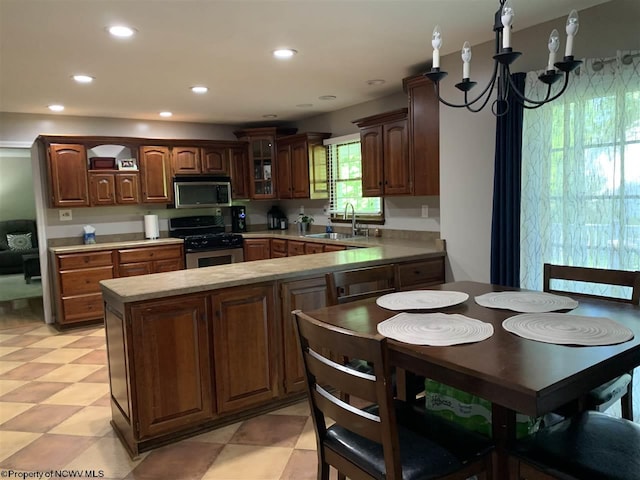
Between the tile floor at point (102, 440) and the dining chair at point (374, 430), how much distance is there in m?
0.80

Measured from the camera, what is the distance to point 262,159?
19.8 ft

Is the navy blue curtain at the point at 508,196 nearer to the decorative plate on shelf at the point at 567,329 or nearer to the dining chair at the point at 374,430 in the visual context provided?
the decorative plate on shelf at the point at 567,329

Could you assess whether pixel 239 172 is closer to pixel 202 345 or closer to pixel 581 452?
pixel 202 345

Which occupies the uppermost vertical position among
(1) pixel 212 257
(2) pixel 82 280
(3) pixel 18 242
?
(3) pixel 18 242

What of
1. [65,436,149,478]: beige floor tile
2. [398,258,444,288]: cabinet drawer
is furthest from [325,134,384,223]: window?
[65,436,149,478]: beige floor tile

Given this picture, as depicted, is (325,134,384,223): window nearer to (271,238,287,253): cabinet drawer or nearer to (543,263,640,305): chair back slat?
(271,238,287,253): cabinet drawer

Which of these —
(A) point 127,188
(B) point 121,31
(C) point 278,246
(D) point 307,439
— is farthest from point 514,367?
(A) point 127,188

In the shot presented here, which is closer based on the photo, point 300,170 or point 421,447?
point 421,447

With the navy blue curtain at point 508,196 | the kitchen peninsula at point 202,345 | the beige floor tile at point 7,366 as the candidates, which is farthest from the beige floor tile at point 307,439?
the beige floor tile at point 7,366

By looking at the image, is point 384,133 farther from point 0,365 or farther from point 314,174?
point 0,365

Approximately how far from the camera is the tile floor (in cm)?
224

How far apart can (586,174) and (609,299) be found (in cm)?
85

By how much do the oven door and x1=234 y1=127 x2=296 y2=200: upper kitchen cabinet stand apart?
844 millimetres

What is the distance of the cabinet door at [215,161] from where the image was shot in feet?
19.0
